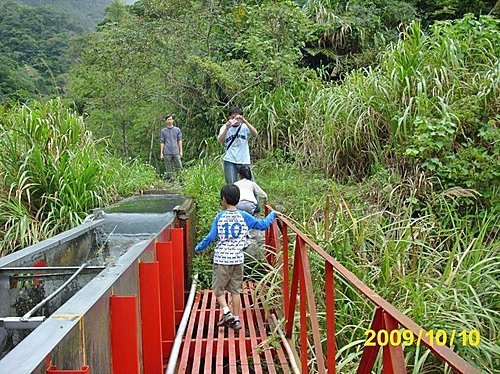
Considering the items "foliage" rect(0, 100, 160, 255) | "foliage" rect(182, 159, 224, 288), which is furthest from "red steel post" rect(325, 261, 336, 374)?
"foliage" rect(182, 159, 224, 288)

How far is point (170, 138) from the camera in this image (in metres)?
8.67

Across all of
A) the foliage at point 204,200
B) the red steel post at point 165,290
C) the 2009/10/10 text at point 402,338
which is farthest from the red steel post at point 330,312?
the foliage at point 204,200

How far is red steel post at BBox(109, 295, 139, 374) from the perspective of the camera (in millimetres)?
2160

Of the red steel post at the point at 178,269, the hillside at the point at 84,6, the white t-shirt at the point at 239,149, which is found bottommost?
the red steel post at the point at 178,269

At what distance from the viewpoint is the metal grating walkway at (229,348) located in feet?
11.4

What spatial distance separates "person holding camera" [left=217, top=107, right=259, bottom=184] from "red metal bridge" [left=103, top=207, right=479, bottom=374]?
1262 mm

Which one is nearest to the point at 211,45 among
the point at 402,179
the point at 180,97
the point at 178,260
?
the point at 180,97

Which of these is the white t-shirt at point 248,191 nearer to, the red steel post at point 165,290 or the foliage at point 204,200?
the foliage at point 204,200

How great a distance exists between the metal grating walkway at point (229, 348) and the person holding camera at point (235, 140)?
2.12 meters

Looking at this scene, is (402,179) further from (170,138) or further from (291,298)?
(170,138)

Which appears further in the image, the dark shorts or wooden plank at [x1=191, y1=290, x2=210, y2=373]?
the dark shorts

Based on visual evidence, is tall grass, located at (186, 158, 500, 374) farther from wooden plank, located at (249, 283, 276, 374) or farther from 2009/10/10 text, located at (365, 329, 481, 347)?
2009/10/10 text, located at (365, 329, 481, 347)

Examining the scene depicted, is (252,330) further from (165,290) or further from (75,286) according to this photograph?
(75,286)

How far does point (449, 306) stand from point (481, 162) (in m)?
2.46
